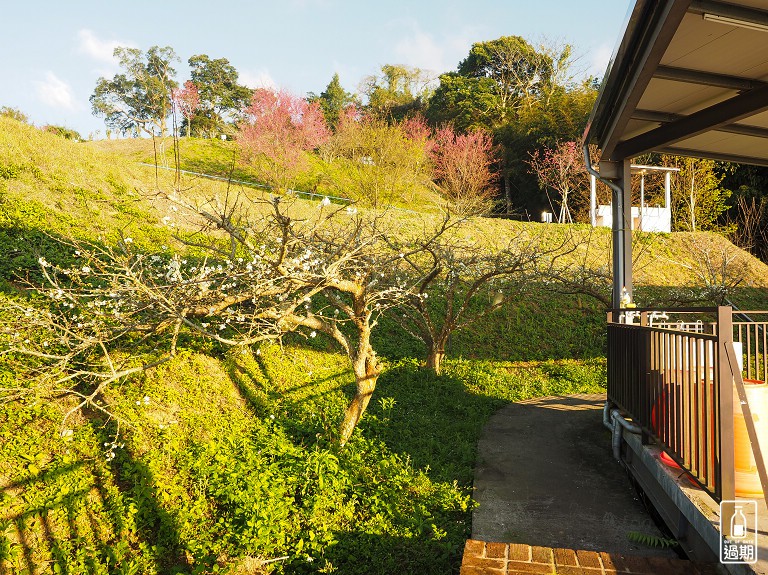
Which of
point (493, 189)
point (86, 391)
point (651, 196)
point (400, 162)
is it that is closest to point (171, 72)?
point (400, 162)

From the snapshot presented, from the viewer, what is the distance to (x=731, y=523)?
9.42 ft

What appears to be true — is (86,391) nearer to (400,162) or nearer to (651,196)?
(400,162)

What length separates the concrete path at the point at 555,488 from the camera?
4086 mm

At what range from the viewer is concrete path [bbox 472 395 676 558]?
409 centimetres

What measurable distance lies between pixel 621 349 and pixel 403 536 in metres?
2.75

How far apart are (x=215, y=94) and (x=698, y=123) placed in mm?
36096

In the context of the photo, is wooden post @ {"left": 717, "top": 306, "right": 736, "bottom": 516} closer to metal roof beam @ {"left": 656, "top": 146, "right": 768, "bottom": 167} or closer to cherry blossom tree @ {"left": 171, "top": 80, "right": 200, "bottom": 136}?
metal roof beam @ {"left": 656, "top": 146, "right": 768, "bottom": 167}

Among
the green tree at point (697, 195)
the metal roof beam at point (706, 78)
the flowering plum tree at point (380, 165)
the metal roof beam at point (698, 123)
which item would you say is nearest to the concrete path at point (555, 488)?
the metal roof beam at point (698, 123)

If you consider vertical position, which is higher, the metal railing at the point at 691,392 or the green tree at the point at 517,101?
the green tree at the point at 517,101

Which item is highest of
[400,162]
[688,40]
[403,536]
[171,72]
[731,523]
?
[171,72]

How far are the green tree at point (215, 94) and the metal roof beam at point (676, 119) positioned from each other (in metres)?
31.6

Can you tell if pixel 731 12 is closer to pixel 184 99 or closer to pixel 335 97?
pixel 184 99

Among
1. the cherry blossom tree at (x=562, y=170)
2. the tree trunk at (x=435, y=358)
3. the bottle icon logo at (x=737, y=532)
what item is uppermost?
the cherry blossom tree at (x=562, y=170)

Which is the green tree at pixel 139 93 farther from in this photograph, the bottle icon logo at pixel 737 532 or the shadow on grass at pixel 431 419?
Answer: the bottle icon logo at pixel 737 532
